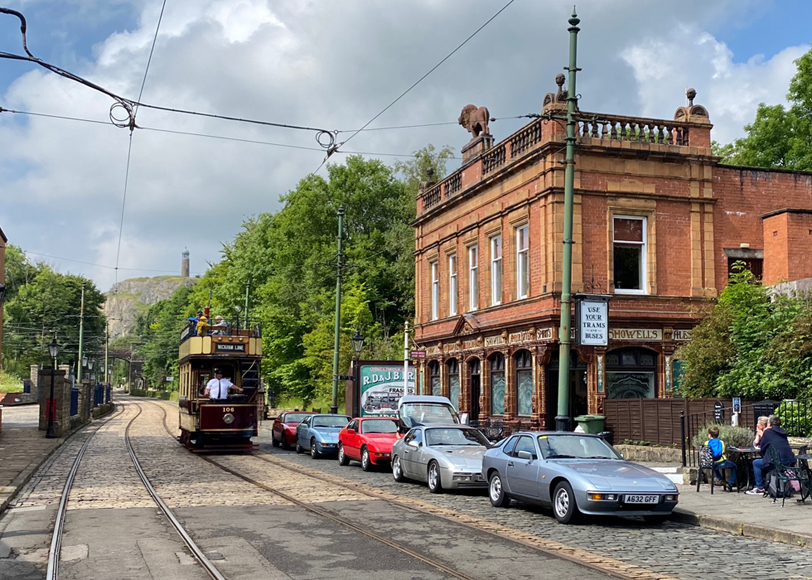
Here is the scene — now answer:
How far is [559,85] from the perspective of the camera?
2684 centimetres

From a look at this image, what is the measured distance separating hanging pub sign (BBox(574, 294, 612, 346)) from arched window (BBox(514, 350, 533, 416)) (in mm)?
6941

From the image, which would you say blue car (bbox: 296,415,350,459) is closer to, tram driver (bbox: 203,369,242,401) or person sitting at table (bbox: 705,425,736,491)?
tram driver (bbox: 203,369,242,401)

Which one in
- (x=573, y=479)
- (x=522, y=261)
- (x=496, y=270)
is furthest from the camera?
(x=496, y=270)

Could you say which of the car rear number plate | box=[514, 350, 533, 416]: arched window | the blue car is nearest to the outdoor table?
the car rear number plate

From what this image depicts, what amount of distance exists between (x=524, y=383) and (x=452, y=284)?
749 cm

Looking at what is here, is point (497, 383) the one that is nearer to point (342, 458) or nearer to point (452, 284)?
point (452, 284)

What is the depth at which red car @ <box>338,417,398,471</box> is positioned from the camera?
22.0 metres

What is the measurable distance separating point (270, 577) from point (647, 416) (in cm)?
1511

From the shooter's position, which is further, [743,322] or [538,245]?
[538,245]

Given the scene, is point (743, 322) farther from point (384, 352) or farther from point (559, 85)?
point (384, 352)

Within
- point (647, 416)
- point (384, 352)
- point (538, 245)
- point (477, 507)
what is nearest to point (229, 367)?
point (538, 245)

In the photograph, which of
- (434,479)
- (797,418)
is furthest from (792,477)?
(434,479)

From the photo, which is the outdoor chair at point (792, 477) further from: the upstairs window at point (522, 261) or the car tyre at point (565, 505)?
the upstairs window at point (522, 261)

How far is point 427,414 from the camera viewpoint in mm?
25359
